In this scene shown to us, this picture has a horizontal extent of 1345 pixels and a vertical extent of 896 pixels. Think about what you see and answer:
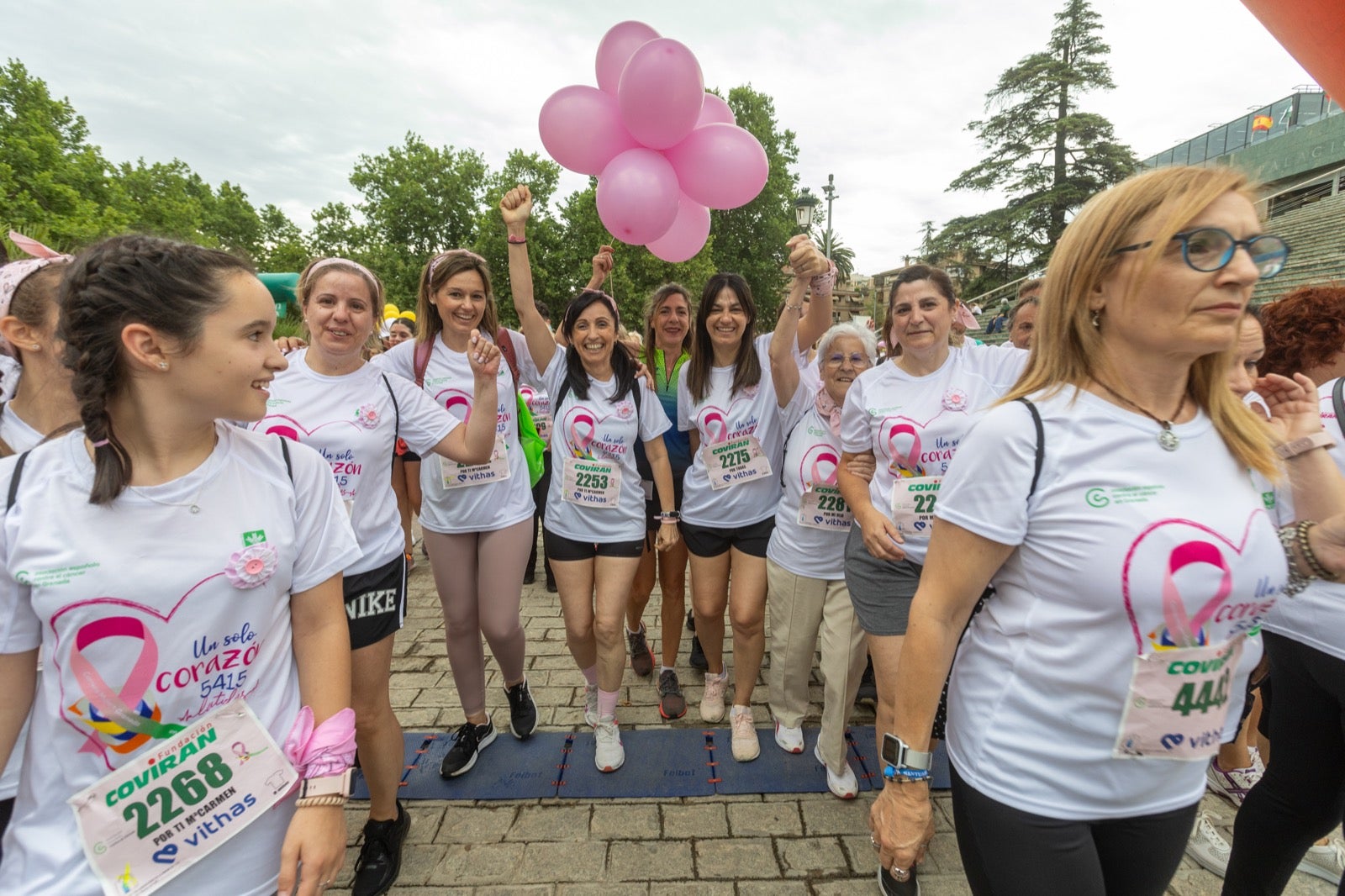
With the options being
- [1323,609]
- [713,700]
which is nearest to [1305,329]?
[1323,609]

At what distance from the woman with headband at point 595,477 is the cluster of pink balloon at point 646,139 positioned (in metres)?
0.53

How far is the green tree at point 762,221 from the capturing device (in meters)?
24.8

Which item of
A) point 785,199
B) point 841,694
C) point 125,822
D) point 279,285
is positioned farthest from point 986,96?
point 125,822

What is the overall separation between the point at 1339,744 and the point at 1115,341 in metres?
1.61

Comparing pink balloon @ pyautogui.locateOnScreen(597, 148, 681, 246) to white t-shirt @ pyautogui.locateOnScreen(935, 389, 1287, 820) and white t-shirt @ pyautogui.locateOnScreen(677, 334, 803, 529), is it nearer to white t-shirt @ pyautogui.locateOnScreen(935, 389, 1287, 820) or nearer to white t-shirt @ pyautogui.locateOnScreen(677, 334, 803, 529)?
white t-shirt @ pyautogui.locateOnScreen(677, 334, 803, 529)

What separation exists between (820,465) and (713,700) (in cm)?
150

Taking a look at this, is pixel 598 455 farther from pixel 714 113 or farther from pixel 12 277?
pixel 714 113

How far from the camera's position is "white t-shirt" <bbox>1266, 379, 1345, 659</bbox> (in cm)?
171

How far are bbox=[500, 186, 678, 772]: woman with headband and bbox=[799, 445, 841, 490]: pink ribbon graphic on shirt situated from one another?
803mm

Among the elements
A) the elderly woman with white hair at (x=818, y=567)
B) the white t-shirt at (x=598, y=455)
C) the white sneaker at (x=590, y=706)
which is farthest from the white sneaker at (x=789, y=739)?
the white t-shirt at (x=598, y=455)

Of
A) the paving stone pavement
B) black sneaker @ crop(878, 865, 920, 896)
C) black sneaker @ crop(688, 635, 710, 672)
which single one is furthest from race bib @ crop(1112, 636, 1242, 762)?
black sneaker @ crop(688, 635, 710, 672)

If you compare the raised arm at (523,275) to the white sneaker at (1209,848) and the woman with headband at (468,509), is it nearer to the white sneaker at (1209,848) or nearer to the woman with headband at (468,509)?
the woman with headband at (468,509)

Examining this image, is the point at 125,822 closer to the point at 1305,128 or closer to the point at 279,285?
the point at 279,285

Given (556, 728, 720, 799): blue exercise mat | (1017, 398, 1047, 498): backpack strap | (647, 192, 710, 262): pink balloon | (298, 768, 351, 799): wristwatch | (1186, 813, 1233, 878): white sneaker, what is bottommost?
(556, 728, 720, 799): blue exercise mat
